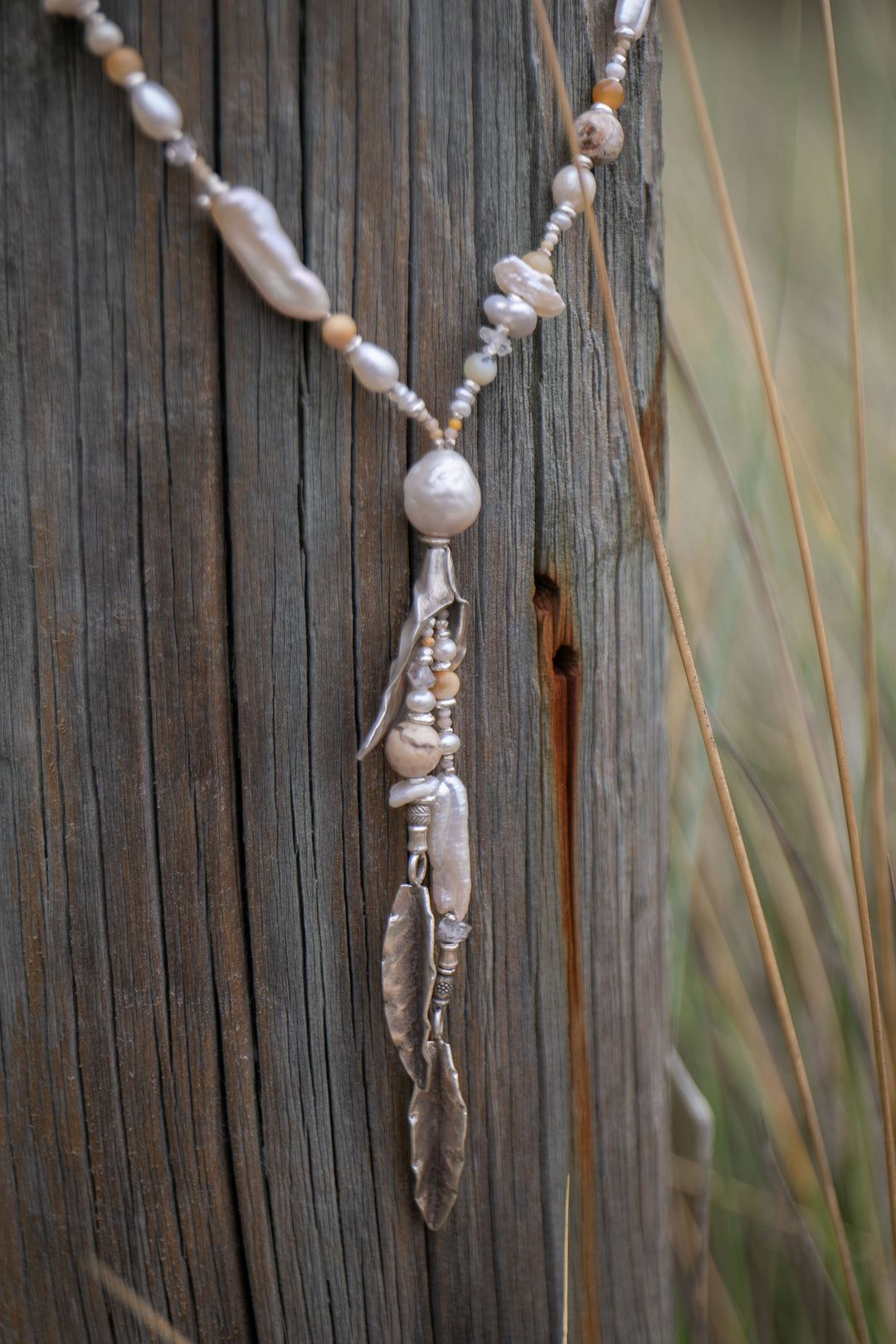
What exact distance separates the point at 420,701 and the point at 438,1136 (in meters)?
0.40

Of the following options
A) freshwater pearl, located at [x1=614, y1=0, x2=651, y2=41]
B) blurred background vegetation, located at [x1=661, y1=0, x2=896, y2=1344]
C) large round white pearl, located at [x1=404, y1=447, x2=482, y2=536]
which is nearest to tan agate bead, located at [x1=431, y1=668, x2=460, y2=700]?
large round white pearl, located at [x1=404, y1=447, x2=482, y2=536]

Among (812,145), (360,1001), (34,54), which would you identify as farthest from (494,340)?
(812,145)

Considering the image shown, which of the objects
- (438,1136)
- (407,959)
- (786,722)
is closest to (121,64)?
(407,959)

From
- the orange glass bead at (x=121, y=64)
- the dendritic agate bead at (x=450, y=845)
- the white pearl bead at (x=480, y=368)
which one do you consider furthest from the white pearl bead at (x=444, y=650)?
the orange glass bead at (x=121, y=64)

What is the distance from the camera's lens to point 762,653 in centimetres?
155

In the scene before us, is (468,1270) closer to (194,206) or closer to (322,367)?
(322,367)

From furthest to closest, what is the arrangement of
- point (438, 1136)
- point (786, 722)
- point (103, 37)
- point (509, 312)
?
point (786, 722) → point (438, 1136) → point (509, 312) → point (103, 37)

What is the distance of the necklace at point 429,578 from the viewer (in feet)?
2.04

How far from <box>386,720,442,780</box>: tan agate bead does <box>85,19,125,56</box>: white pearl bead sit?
0.51 m

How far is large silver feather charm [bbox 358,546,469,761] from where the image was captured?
0.71m

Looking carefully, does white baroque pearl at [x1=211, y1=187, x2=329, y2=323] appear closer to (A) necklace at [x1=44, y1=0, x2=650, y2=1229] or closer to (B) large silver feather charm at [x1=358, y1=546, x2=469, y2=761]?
(A) necklace at [x1=44, y1=0, x2=650, y2=1229]

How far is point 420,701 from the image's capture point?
28.5 inches

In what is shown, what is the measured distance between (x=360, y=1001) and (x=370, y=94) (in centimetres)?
73

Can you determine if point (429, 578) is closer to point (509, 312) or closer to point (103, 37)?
point (509, 312)
